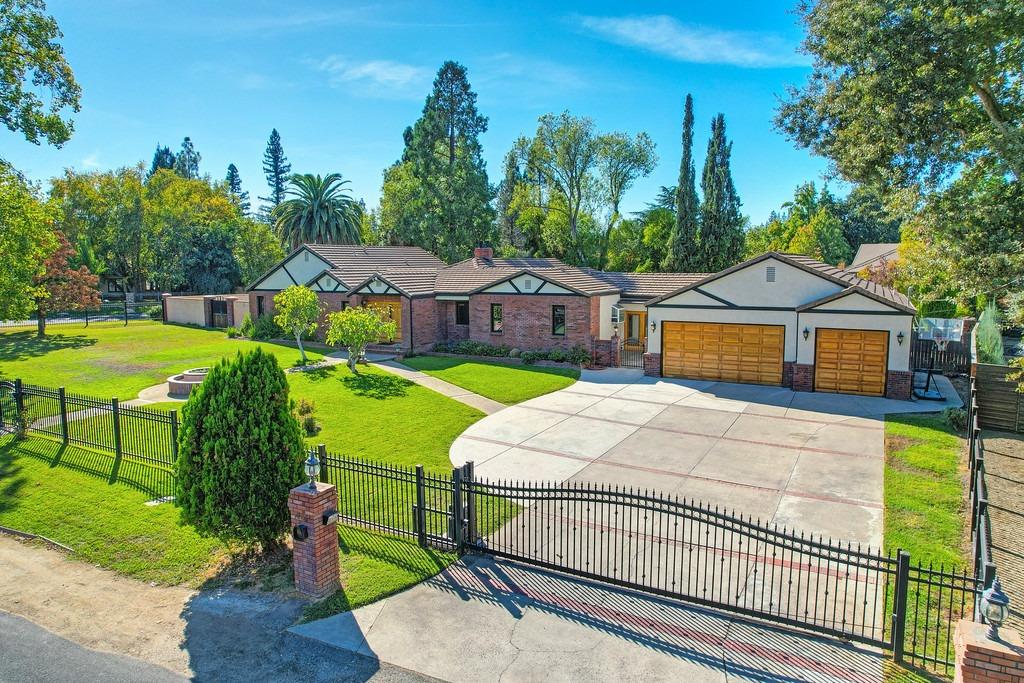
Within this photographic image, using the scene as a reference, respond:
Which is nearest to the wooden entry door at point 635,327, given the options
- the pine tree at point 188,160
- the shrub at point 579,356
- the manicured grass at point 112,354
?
the shrub at point 579,356

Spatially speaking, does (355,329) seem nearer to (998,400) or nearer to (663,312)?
(663,312)

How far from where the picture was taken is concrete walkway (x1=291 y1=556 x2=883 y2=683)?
22.8ft

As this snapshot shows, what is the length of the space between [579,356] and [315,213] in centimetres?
2905

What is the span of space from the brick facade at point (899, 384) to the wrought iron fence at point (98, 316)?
136ft

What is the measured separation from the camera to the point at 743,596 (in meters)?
8.45

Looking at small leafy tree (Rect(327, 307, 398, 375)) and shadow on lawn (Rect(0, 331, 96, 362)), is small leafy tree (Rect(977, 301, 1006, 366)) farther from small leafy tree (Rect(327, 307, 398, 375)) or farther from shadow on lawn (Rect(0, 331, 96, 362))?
shadow on lawn (Rect(0, 331, 96, 362))

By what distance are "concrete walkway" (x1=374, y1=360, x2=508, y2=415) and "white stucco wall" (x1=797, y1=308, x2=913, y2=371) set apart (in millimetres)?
11008

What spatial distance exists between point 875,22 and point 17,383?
79.9 ft

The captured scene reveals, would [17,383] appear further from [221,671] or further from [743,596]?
[743,596]

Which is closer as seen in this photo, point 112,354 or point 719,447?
point 719,447

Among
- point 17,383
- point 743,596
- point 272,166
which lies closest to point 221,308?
point 17,383

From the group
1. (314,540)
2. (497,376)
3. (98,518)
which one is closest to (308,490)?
(314,540)

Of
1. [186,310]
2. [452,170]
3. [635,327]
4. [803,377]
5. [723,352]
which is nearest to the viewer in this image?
[803,377]

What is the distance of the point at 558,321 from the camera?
2795 cm
